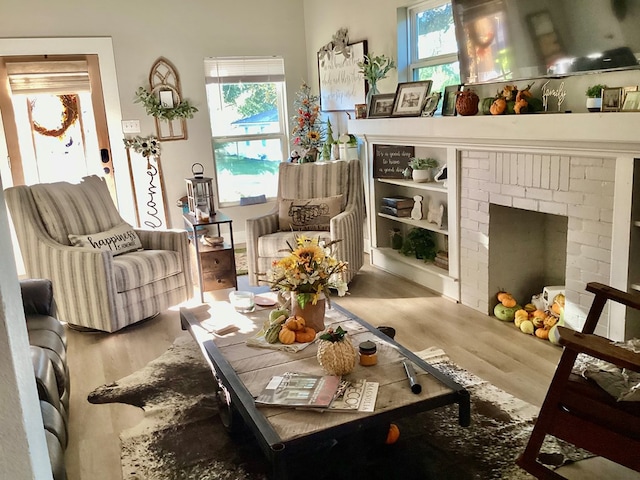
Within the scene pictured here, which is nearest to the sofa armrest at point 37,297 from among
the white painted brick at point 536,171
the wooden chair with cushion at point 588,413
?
the wooden chair with cushion at point 588,413

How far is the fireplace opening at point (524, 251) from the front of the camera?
11.8 feet

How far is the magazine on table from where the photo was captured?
1925 mm

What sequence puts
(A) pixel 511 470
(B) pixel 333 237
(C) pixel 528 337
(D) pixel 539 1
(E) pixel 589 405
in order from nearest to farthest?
(E) pixel 589 405
(A) pixel 511 470
(D) pixel 539 1
(C) pixel 528 337
(B) pixel 333 237

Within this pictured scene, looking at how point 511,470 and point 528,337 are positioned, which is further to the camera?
point 528,337

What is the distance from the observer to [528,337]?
328 cm

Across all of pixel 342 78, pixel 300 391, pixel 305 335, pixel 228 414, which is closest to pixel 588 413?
pixel 300 391

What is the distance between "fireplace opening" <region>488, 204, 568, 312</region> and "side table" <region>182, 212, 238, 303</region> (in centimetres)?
175

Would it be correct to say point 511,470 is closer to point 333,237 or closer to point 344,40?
point 333,237

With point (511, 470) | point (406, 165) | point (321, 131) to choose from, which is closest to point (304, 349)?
point (511, 470)

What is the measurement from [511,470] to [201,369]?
1619mm

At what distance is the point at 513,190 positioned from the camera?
3.34 meters

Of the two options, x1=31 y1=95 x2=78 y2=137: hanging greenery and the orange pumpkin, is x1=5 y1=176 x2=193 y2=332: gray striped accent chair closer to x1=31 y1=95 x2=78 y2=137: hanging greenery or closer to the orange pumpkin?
x1=31 y1=95 x2=78 y2=137: hanging greenery

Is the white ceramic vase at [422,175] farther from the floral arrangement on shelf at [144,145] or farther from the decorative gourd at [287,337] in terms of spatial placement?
the floral arrangement on shelf at [144,145]

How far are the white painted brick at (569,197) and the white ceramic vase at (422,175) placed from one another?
4.16ft
